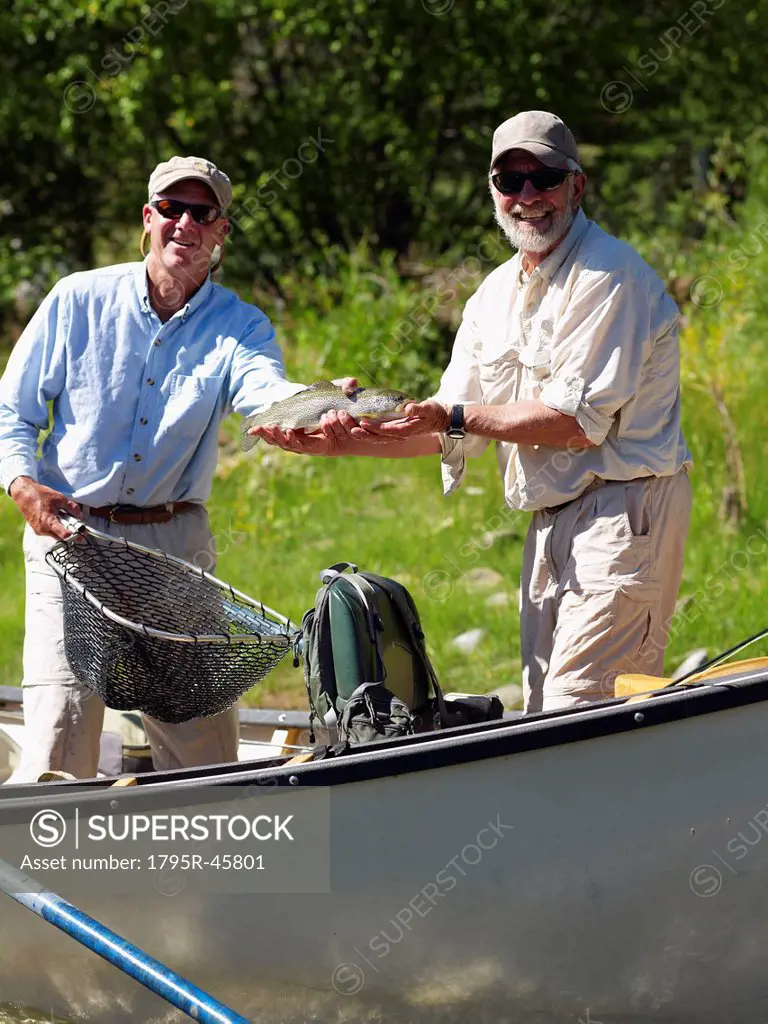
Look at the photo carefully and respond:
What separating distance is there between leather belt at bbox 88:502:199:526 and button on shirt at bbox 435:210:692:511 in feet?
3.84

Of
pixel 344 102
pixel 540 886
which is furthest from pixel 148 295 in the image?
pixel 344 102

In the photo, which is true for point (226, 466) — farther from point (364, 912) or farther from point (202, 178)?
point (364, 912)

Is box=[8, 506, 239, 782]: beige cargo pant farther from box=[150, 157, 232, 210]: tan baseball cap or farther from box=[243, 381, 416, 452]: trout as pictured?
box=[150, 157, 232, 210]: tan baseball cap

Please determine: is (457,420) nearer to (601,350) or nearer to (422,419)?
(422,419)

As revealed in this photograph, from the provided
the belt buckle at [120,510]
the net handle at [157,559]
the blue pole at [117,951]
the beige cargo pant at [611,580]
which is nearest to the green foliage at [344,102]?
the beige cargo pant at [611,580]

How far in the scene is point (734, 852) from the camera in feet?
13.1

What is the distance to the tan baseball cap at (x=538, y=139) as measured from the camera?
4.53 meters

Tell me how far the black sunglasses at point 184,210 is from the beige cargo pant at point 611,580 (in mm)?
1500

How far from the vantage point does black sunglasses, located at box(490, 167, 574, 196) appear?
15.0ft

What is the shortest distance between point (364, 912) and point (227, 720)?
1257 millimetres

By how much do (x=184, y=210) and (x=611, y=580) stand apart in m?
1.84

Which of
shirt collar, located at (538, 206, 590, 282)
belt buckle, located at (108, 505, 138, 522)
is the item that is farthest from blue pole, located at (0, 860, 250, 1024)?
shirt collar, located at (538, 206, 590, 282)

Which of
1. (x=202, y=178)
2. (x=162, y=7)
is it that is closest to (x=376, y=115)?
(x=162, y=7)

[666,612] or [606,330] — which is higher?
[606,330]
